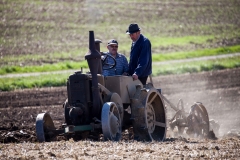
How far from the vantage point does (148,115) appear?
→ 11.2 metres

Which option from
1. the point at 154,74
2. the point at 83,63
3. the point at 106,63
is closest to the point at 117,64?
the point at 106,63

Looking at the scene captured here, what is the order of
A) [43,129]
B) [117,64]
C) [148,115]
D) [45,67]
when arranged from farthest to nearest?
[45,67]
[117,64]
[148,115]
[43,129]

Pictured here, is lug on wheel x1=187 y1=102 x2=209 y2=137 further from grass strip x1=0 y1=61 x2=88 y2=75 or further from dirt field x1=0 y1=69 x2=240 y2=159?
grass strip x1=0 y1=61 x2=88 y2=75

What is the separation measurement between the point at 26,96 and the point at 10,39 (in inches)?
639

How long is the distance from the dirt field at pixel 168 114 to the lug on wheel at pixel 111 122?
0.84 feet

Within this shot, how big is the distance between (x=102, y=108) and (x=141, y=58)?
203 cm

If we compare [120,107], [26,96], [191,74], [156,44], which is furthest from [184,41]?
[120,107]

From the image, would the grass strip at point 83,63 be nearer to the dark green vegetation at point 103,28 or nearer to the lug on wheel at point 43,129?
the dark green vegetation at point 103,28

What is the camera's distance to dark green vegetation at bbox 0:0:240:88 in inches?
1318

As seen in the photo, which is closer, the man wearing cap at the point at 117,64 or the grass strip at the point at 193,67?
the man wearing cap at the point at 117,64

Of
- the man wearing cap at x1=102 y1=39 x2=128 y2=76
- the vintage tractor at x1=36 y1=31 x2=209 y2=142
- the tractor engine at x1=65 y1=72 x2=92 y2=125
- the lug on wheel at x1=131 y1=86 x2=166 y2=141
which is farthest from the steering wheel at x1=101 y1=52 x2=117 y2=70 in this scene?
the tractor engine at x1=65 y1=72 x2=92 y2=125

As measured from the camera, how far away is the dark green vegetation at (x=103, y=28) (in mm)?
33469

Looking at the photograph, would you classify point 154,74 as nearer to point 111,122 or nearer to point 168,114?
point 168,114

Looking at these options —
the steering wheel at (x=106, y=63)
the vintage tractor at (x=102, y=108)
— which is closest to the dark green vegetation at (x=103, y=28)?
the steering wheel at (x=106, y=63)
